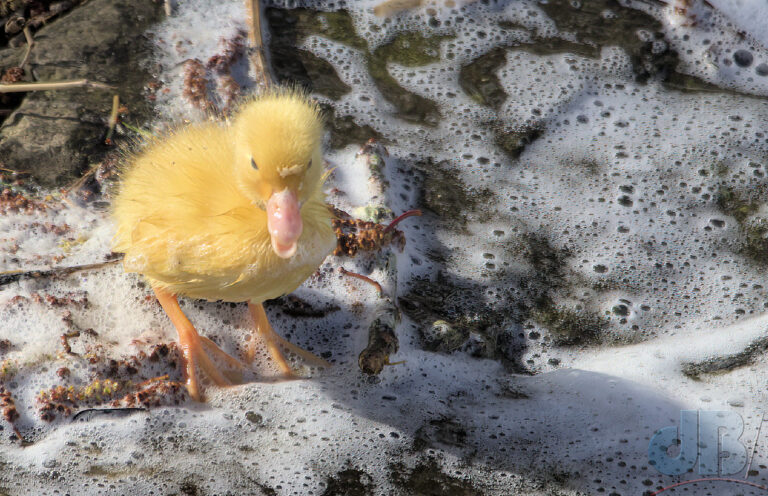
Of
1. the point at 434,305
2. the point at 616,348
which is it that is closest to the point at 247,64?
the point at 434,305

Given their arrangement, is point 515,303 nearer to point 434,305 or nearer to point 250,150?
point 434,305

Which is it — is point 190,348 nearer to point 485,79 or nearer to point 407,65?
point 407,65

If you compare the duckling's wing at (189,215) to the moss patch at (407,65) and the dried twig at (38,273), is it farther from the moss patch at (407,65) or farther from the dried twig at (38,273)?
the moss patch at (407,65)

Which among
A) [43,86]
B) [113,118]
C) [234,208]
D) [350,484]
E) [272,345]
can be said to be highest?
[234,208]

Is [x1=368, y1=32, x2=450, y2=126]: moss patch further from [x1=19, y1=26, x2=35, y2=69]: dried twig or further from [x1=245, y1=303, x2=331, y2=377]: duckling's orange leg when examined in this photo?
[x1=19, y1=26, x2=35, y2=69]: dried twig

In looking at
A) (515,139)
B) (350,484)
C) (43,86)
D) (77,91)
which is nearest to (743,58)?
(515,139)
